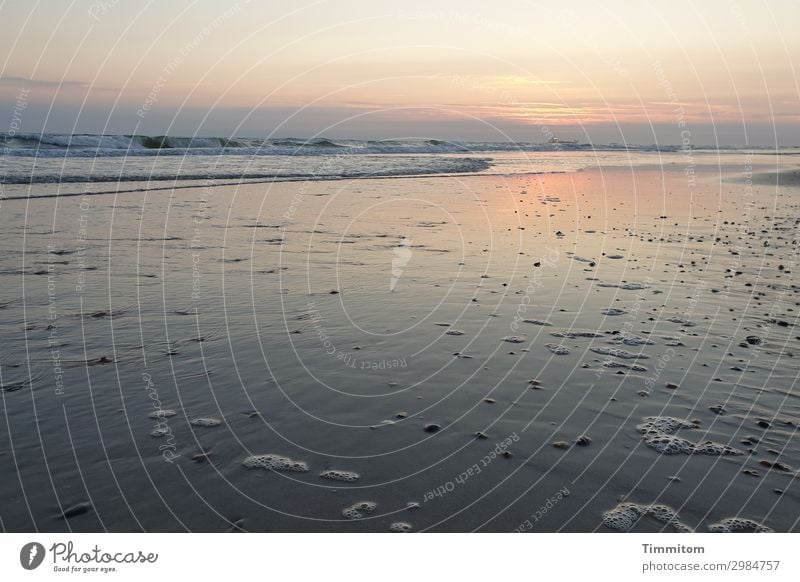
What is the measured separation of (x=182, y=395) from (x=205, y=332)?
7.97 ft

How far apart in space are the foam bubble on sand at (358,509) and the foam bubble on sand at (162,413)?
286 cm

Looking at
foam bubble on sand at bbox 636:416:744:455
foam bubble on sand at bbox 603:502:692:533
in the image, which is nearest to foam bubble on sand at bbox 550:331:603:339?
foam bubble on sand at bbox 636:416:744:455

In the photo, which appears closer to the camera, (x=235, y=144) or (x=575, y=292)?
(x=575, y=292)

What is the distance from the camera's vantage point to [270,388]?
793cm

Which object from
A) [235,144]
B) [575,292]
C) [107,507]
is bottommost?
[107,507]

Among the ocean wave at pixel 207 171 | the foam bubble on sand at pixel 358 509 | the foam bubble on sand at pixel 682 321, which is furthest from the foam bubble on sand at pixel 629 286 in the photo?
the ocean wave at pixel 207 171

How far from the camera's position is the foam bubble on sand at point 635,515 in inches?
206

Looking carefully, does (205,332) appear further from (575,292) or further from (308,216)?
(308,216)

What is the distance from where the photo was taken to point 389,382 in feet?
26.8

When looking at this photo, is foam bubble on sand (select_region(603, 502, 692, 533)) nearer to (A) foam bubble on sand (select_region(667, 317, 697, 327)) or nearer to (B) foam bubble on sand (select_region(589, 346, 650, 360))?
(B) foam bubble on sand (select_region(589, 346, 650, 360))

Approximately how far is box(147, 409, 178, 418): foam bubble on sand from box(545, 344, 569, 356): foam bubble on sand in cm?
551

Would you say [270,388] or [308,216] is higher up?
[308,216]

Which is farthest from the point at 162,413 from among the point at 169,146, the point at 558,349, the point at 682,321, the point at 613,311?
the point at 169,146

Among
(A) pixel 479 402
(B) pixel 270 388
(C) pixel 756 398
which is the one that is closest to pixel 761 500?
(C) pixel 756 398
